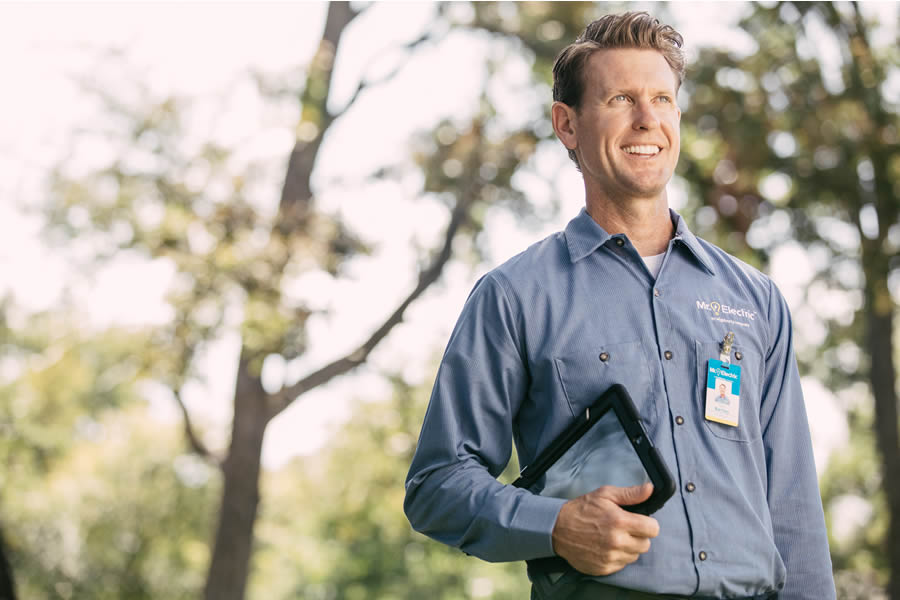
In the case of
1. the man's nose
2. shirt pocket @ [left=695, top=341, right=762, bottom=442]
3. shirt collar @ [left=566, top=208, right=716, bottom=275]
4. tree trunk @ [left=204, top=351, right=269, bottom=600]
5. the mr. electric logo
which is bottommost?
tree trunk @ [left=204, top=351, right=269, bottom=600]

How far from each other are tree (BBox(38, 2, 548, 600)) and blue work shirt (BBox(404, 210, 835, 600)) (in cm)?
666

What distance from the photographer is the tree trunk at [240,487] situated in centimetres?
970

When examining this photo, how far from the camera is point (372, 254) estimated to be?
31.2ft

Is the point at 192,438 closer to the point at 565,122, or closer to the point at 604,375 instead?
the point at 565,122

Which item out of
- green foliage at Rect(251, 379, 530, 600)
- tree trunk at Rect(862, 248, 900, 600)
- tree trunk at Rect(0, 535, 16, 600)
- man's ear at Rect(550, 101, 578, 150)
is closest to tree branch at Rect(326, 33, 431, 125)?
tree trunk at Rect(862, 248, 900, 600)

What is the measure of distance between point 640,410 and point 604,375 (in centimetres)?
9

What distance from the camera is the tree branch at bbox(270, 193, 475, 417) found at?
31.4 feet

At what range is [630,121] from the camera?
2139mm

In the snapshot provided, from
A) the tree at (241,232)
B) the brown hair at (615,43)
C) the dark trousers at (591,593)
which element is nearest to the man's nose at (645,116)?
the brown hair at (615,43)

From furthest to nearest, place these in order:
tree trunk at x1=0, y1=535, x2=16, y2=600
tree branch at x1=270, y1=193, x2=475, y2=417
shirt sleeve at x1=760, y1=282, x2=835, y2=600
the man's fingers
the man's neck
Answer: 1. tree branch at x1=270, y1=193, x2=475, y2=417
2. tree trunk at x1=0, y1=535, x2=16, y2=600
3. the man's neck
4. shirt sleeve at x1=760, y1=282, x2=835, y2=600
5. the man's fingers

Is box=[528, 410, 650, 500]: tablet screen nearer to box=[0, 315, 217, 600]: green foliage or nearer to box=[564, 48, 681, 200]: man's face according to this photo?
box=[564, 48, 681, 200]: man's face

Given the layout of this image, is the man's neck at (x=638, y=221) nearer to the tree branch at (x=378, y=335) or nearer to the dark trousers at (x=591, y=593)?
the dark trousers at (x=591, y=593)

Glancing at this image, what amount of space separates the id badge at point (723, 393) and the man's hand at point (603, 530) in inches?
12.8

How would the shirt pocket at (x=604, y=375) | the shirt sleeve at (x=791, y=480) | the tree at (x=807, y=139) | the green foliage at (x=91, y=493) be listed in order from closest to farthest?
the shirt pocket at (x=604, y=375)
the shirt sleeve at (x=791, y=480)
the tree at (x=807, y=139)
the green foliage at (x=91, y=493)
